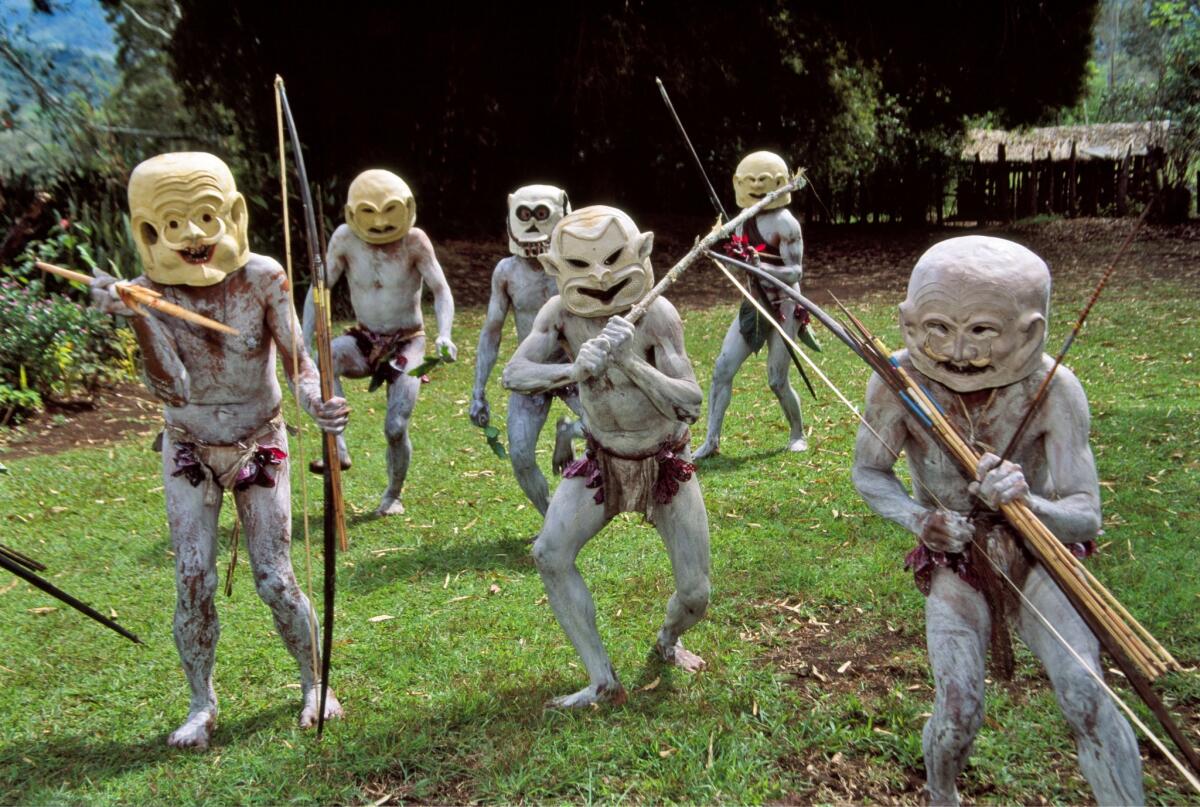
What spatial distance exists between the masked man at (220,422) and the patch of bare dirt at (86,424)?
19.9 ft

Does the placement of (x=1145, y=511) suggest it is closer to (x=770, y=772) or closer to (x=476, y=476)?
(x=770, y=772)

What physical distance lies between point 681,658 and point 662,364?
1503mm

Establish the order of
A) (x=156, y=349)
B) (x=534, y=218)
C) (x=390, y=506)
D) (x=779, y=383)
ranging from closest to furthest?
(x=156, y=349)
(x=534, y=218)
(x=390, y=506)
(x=779, y=383)

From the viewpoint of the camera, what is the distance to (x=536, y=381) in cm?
447

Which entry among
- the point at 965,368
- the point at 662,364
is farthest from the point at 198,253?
the point at 965,368

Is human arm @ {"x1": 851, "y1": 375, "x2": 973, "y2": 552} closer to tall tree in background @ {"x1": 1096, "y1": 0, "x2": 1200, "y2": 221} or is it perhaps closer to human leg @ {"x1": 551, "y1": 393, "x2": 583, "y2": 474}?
human leg @ {"x1": 551, "y1": 393, "x2": 583, "y2": 474}

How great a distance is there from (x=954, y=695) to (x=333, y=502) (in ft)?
8.21

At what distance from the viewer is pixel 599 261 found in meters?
4.36

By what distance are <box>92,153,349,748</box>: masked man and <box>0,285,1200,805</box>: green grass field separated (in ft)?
1.45

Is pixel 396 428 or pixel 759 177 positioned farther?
pixel 759 177

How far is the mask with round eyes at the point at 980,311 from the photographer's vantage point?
3.33m

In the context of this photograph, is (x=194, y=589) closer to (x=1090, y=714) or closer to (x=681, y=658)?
(x=681, y=658)

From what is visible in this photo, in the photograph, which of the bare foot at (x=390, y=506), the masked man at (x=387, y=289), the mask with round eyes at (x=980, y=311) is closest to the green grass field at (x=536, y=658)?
the bare foot at (x=390, y=506)

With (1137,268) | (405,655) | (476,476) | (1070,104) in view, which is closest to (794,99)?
(1070,104)
